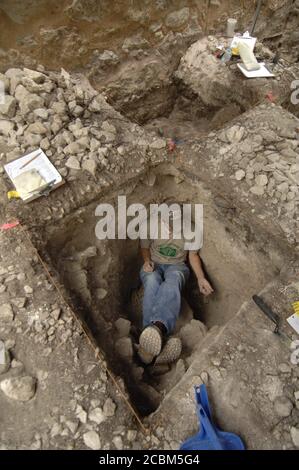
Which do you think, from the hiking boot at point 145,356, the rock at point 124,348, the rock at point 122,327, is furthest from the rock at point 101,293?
the hiking boot at point 145,356

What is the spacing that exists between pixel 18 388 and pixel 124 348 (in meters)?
0.79

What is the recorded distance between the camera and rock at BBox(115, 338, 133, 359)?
243cm

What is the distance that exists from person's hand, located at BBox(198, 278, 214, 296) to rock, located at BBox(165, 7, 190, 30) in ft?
10.2

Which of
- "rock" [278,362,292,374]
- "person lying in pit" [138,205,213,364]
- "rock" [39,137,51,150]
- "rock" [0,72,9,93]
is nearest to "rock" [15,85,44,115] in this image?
"rock" [0,72,9,93]

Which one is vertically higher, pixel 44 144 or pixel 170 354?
pixel 44 144

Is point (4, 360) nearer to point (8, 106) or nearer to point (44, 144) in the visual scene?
point (44, 144)

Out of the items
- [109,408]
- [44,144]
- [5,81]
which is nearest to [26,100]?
[5,81]

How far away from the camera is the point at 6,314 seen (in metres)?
2.14

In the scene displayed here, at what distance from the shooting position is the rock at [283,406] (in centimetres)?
191

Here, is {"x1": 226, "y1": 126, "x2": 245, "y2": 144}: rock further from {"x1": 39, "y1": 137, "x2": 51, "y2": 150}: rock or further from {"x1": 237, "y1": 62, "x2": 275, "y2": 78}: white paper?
{"x1": 39, "y1": 137, "x2": 51, "y2": 150}: rock

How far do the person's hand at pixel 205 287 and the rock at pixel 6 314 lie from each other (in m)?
1.65

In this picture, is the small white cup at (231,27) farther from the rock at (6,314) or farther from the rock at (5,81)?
the rock at (6,314)

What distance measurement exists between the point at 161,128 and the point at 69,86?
4.91 ft

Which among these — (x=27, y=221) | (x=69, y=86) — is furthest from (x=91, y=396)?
(x=69, y=86)
